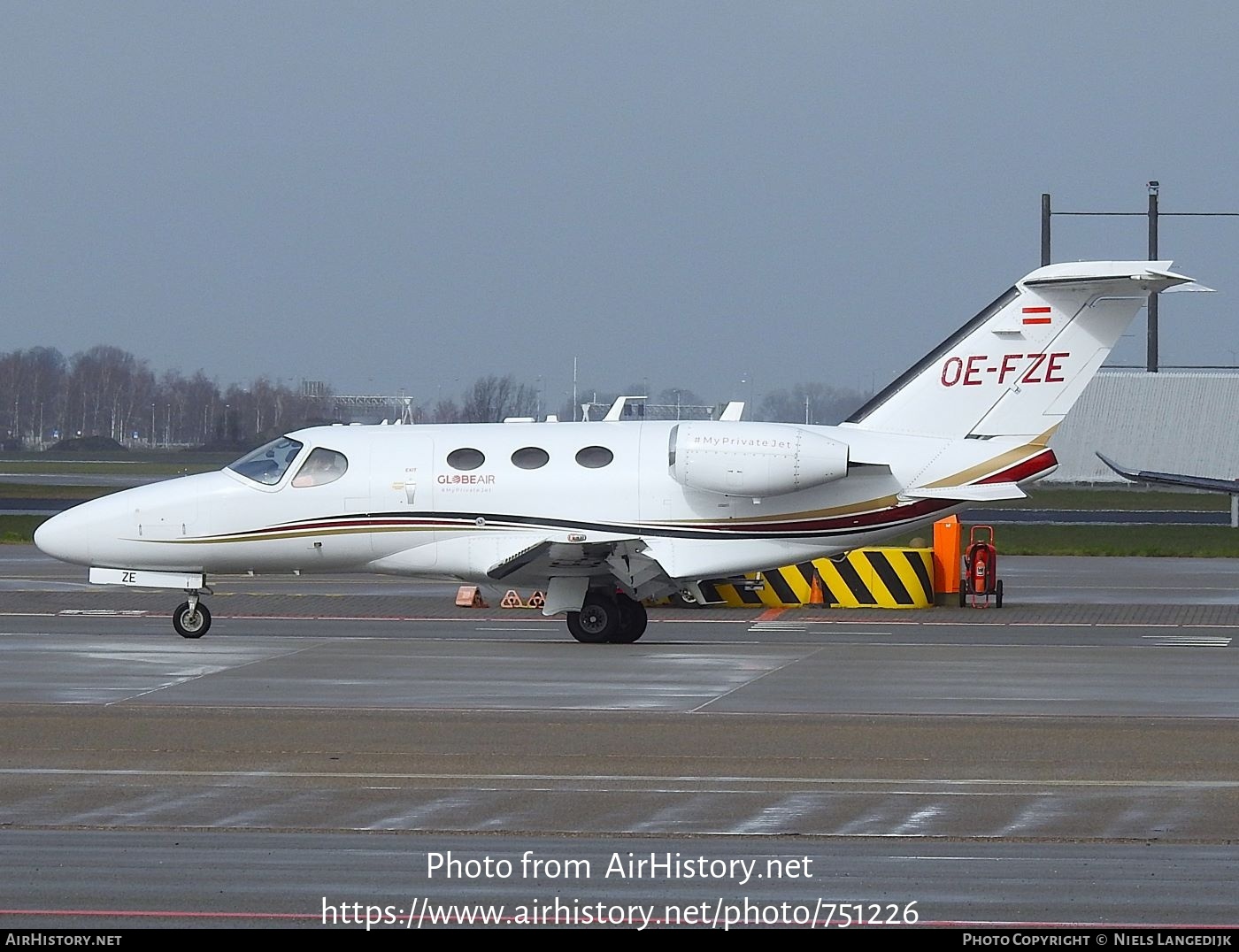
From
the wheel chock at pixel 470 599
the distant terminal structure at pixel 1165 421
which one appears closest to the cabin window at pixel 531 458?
the wheel chock at pixel 470 599

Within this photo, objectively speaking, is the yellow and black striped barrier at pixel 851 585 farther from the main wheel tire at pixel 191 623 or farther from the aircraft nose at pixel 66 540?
the aircraft nose at pixel 66 540

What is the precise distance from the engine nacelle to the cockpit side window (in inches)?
168

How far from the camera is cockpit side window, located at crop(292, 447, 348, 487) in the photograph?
69.0 feet

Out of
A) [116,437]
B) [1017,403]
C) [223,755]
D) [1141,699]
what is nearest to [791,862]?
[223,755]

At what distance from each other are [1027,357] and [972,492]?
179cm

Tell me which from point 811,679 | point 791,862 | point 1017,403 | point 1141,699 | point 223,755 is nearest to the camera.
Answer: point 791,862

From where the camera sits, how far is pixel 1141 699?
51.3ft

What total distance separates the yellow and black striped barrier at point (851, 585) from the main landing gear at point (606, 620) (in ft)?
16.5

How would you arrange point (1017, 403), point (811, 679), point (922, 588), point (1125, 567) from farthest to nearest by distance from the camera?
1. point (1125, 567)
2. point (922, 588)
3. point (1017, 403)
4. point (811, 679)

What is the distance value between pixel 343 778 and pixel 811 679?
263 inches

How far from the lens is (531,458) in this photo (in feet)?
68.0

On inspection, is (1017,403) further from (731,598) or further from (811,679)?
(731,598)

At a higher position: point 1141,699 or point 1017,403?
point 1017,403
